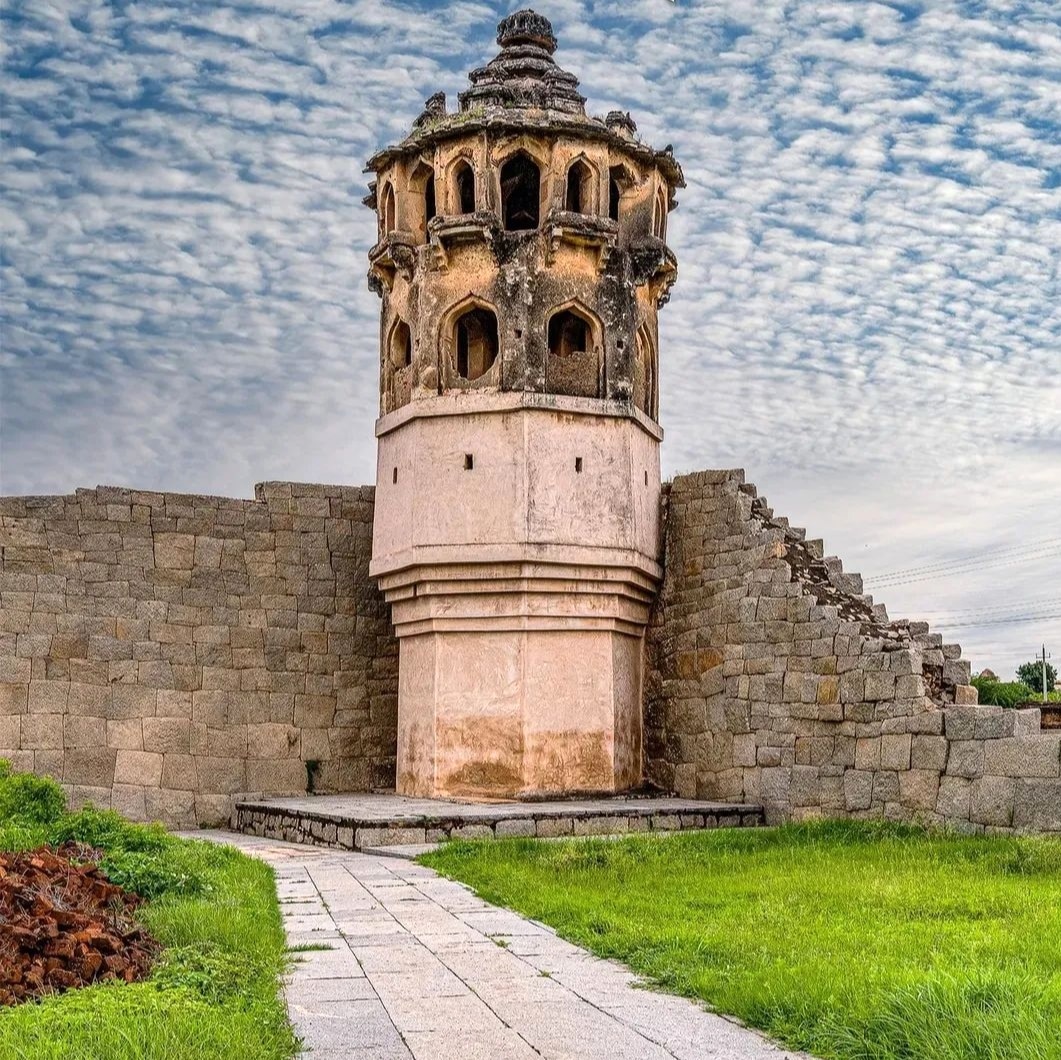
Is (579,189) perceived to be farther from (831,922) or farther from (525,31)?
(831,922)

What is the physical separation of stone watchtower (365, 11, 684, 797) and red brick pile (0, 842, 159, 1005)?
23.1 feet

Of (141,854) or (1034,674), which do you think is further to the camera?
(1034,674)

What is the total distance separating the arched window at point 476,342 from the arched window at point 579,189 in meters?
1.61

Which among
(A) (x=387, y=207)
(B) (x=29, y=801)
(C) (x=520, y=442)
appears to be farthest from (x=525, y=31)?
(B) (x=29, y=801)

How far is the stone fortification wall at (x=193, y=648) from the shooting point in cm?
1485

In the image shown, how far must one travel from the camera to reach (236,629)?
16.0 metres

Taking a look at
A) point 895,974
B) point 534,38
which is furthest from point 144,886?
point 534,38

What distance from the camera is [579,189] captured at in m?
16.0

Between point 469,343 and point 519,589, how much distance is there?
3334 millimetres

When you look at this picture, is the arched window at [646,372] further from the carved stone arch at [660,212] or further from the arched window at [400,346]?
the arched window at [400,346]

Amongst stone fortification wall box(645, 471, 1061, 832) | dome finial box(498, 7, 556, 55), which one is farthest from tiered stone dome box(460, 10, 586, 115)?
stone fortification wall box(645, 471, 1061, 832)

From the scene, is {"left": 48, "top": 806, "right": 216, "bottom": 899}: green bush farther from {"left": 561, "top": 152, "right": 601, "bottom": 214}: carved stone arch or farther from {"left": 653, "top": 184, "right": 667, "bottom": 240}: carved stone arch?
{"left": 653, "top": 184, "right": 667, "bottom": 240}: carved stone arch

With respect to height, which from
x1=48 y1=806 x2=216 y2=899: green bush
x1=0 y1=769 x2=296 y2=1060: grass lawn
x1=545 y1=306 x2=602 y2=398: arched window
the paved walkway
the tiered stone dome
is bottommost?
the paved walkway

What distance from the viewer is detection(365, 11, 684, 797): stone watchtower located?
1483 cm
